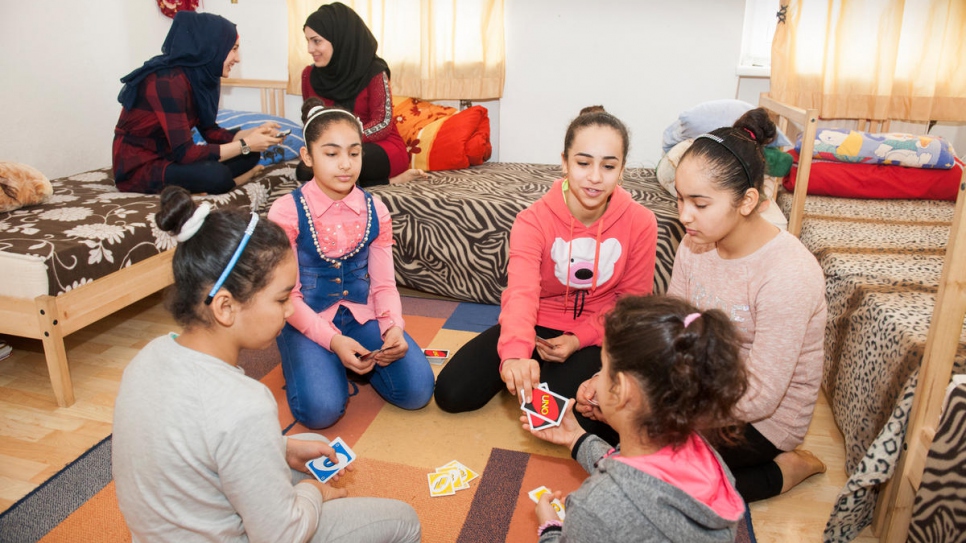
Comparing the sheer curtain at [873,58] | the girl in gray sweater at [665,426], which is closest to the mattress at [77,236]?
the girl in gray sweater at [665,426]

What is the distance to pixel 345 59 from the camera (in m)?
3.27

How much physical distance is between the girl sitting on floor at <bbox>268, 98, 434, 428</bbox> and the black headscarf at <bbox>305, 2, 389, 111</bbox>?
1252 millimetres

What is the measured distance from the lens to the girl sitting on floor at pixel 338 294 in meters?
1.91

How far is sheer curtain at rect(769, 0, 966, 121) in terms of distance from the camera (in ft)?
10.8

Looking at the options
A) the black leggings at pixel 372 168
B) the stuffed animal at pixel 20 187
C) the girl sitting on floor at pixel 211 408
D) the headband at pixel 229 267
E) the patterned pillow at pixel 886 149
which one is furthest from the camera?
the black leggings at pixel 372 168

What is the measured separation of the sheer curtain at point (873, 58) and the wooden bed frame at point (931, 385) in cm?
247

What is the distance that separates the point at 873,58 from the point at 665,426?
3322mm

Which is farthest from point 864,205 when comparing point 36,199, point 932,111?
point 36,199

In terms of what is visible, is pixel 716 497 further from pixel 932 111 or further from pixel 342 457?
pixel 932 111

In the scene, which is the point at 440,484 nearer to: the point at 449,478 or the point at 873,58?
the point at 449,478

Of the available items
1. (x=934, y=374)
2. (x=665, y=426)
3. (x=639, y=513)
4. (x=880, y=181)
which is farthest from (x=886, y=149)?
(x=639, y=513)

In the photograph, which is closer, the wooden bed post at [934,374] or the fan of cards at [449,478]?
the wooden bed post at [934,374]

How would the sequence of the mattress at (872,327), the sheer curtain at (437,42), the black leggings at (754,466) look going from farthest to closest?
the sheer curtain at (437,42)
the black leggings at (754,466)
the mattress at (872,327)

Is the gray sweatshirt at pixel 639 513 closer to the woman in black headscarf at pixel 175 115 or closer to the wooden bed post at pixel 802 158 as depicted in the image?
the wooden bed post at pixel 802 158
